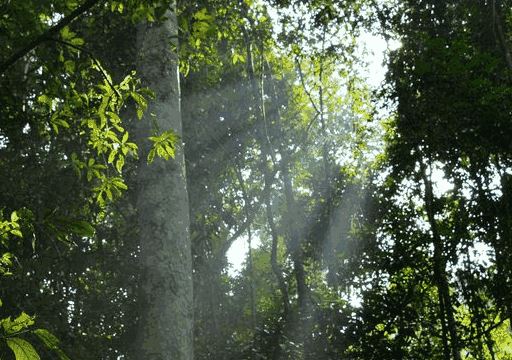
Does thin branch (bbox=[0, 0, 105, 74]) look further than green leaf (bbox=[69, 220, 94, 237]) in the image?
Yes

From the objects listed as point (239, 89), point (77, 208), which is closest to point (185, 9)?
point (77, 208)

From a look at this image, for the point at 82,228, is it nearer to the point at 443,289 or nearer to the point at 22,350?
the point at 22,350

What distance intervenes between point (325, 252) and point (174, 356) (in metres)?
12.3

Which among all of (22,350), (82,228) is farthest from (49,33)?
(22,350)

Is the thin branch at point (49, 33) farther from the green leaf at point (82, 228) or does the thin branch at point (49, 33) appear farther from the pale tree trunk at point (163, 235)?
the pale tree trunk at point (163, 235)

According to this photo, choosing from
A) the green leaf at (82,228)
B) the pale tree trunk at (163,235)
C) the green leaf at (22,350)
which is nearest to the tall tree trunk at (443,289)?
the pale tree trunk at (163,235)

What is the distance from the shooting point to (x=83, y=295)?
37.5 ft

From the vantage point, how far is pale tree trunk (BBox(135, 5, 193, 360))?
3.62 meters

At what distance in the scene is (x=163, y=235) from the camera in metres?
3.84

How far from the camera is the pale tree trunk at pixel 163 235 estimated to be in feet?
11.9

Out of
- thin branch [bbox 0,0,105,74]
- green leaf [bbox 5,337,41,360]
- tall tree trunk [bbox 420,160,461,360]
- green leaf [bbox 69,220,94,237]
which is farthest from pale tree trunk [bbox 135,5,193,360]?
tall tree trunk [bbox 420,160,461,360]

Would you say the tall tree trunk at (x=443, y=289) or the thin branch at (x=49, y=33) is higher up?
the tall tree trunk at (x=443, y=289)

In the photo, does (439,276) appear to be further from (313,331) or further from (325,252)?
(325,252)

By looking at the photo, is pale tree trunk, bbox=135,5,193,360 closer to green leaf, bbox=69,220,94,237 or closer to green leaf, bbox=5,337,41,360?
green leaf, bbox=69,220,94,237
